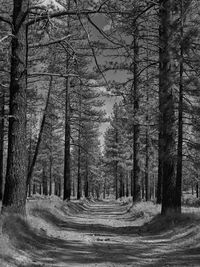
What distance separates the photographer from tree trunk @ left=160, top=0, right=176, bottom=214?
1278 cm

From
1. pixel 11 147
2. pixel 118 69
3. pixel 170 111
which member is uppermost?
pixel 118 69

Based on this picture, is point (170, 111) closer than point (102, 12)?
No

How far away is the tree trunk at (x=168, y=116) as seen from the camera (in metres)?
12.8

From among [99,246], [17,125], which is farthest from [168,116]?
[99,246]

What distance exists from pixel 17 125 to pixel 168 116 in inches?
233

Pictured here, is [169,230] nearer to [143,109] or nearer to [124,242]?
[124,242]

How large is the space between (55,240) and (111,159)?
39.3 m

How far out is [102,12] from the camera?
8.12m

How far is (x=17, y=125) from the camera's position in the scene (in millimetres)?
9414

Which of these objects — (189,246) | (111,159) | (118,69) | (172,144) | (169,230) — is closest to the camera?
(189,246)

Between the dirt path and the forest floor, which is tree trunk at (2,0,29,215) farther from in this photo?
the dirt path

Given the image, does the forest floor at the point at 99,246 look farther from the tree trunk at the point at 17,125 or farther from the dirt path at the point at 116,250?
the tree trunk at the point at 17,125

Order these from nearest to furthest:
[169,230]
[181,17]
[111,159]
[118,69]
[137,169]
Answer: [169,230] < [181,17] < [118,69] < [137,169] < [111,159]

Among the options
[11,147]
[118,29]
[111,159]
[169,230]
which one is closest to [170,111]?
[169,230]
